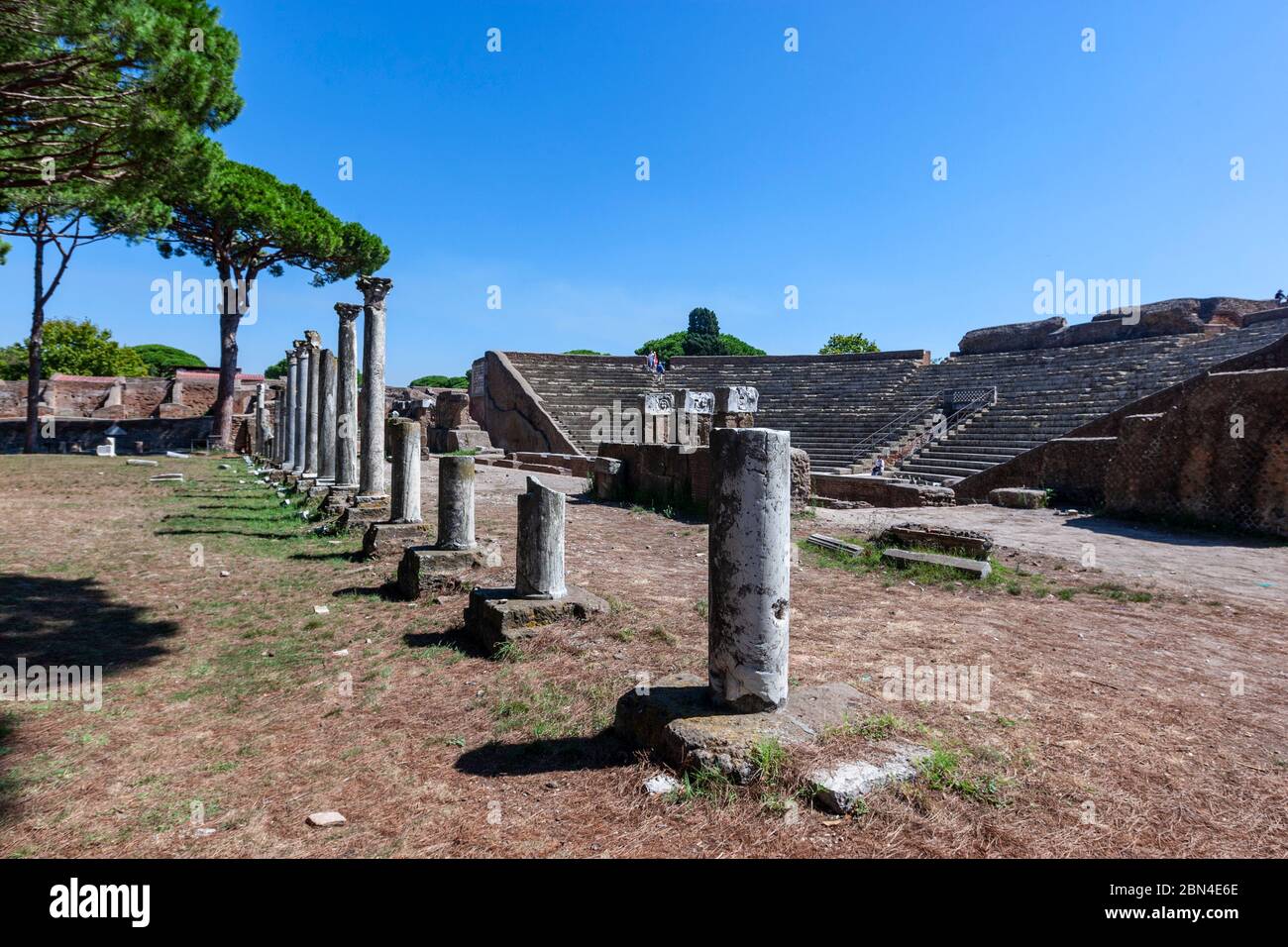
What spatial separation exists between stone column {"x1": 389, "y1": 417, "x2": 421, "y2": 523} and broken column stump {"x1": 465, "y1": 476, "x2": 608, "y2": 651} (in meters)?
3.08

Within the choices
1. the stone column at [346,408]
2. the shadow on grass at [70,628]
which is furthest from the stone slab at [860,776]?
the stone column at [346,408]

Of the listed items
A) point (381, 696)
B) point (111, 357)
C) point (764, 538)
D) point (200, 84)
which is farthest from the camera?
point (111, 357)

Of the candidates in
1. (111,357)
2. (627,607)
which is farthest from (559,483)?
(111,357)

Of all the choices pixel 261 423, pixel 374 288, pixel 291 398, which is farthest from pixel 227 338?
pixel 374 288

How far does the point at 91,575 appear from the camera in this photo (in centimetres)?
697

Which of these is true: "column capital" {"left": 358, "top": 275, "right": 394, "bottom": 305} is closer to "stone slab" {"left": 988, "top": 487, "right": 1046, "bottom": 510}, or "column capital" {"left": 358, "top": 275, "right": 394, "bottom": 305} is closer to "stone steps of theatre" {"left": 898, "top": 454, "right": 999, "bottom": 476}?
"stone slab" {"left": 988, "top": 487, "right": 1046, "bottom": 510}

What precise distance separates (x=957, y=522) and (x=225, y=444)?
89.9ft

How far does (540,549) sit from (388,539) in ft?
11.1

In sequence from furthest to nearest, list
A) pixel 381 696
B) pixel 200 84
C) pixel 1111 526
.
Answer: pixel 1111 526, pixel 200 84, pixel 381 696

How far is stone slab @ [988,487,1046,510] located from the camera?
1289cm

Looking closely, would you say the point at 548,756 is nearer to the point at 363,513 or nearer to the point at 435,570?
the point at 435,570

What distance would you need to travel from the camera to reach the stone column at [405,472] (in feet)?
26.3
